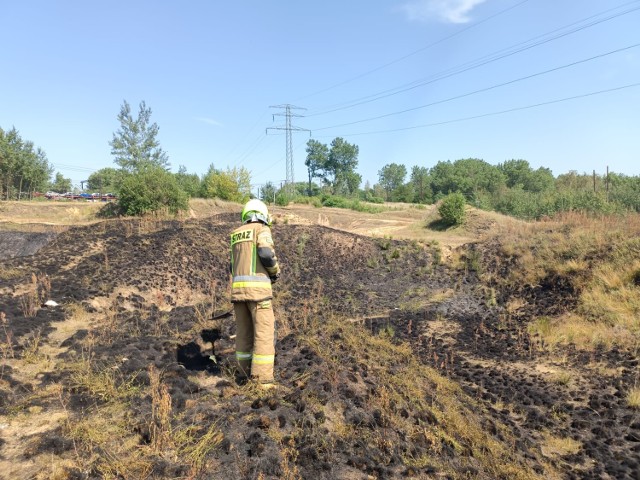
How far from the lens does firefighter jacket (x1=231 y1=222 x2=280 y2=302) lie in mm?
4758

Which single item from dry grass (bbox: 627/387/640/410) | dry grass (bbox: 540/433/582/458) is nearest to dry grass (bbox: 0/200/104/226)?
dry grass (bbox: 540/433/582/458)

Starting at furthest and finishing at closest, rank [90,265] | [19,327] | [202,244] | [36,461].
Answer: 1. [202,244]
2. [90,265]
3. [19,327]
4. [36,461]

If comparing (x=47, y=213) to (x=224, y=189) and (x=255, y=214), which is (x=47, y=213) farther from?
(x=255, y=214)

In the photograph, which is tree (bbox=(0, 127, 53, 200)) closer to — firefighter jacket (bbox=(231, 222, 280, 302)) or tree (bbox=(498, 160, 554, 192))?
firefighter jacket (bbox=(231, 222, 280, 302))

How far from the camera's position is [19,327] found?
6.93 m

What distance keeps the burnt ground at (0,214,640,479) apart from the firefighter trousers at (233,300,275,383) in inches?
10.1

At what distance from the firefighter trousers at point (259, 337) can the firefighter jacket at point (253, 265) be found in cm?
15

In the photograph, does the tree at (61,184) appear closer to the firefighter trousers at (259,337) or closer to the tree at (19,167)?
the tree at (19,167)

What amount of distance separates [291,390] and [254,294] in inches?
45.5

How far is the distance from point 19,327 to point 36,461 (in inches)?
179

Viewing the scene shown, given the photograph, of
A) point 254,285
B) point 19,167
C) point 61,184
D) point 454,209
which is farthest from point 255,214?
point 61,184

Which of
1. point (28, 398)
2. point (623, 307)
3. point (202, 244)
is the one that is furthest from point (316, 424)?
point (202, 244)

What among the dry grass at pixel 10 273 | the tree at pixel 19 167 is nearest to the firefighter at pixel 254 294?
the dry grass at pixel 10 273

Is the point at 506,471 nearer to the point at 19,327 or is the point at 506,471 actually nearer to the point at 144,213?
the point at 19,327
